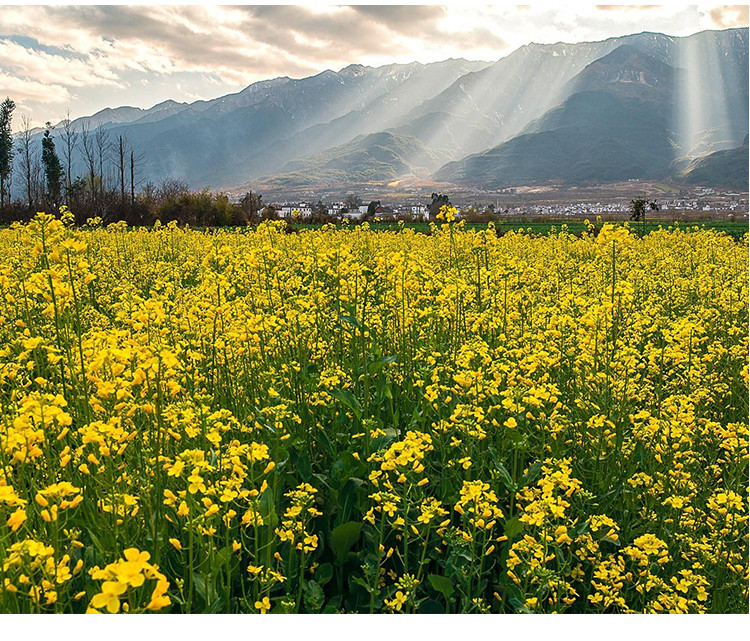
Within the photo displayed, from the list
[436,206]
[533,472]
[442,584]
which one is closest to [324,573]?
[442,584]

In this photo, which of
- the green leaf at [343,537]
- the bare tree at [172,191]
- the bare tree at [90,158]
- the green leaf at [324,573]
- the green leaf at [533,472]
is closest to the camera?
the green leaf at [324,573]

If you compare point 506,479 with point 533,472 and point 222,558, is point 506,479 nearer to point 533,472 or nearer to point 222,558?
point 533,472

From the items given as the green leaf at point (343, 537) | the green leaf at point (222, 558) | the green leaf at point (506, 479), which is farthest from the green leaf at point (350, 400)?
the green leaf at point (222, 558)

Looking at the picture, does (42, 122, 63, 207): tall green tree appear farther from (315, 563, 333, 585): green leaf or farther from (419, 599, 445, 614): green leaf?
(419, 599, 445, 614): green leaf

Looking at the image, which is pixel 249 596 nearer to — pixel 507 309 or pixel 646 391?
pixel 646 391

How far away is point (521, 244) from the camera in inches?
558

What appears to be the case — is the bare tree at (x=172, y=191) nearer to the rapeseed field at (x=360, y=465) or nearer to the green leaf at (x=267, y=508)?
the rapeseed field at (x=360, y=465)

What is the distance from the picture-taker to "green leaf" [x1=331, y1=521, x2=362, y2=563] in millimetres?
2766

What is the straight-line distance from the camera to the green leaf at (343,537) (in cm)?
277

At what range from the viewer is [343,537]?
9.17 ft

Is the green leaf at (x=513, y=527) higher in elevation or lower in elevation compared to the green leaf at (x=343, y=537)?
higher

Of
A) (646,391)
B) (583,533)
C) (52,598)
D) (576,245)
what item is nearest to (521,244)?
(576,245)

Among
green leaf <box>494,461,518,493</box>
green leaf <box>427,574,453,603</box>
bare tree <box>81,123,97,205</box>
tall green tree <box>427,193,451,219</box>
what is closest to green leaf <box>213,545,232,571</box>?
green leaf <box>427,574,453,603</box>
